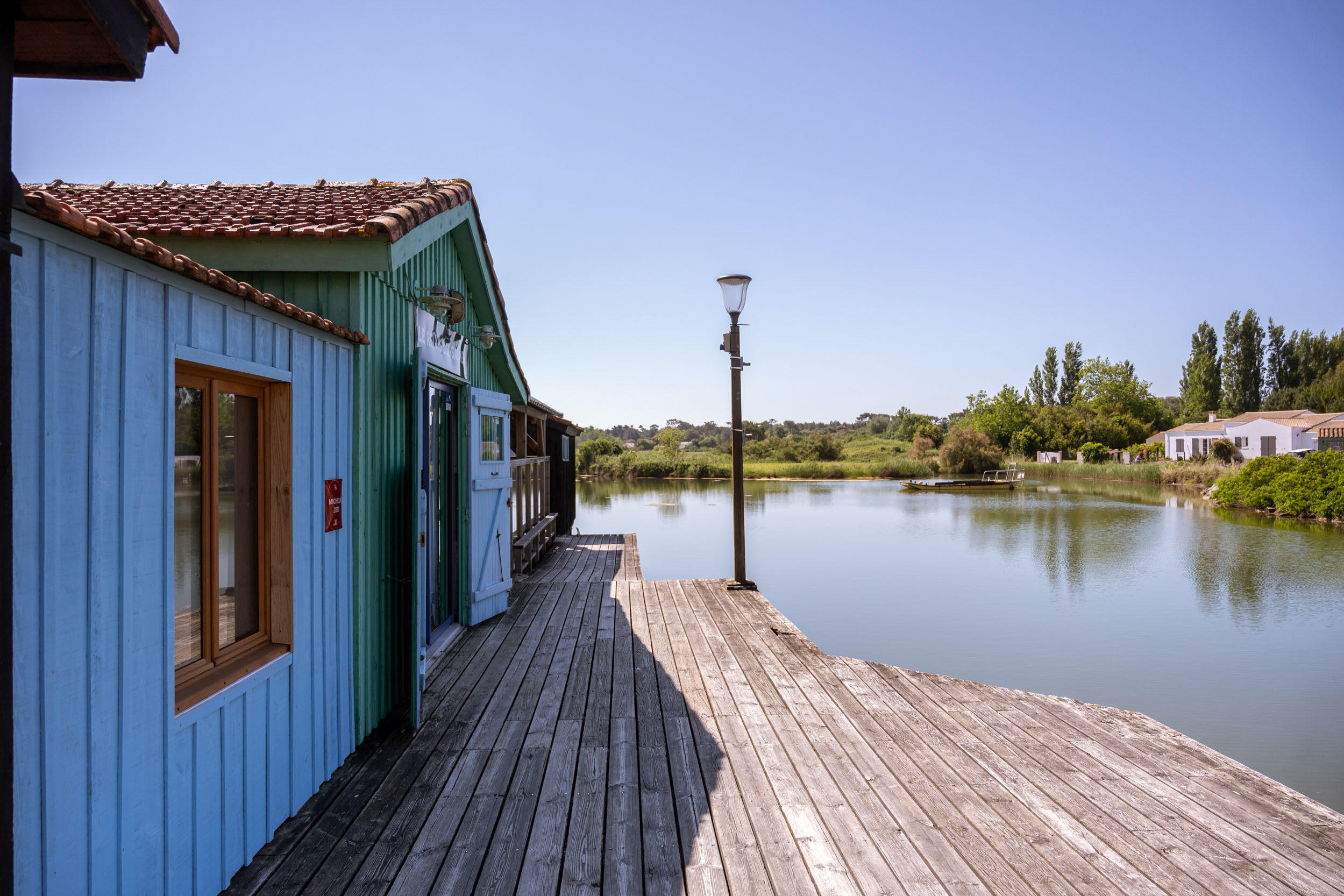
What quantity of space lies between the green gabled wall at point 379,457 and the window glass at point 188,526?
101 centimetres

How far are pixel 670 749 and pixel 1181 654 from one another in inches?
272

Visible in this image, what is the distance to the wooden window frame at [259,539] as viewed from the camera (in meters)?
2.25

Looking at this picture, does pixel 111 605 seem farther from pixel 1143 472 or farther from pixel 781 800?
pixel 1143 472

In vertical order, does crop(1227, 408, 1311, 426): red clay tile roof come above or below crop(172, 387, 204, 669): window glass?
above

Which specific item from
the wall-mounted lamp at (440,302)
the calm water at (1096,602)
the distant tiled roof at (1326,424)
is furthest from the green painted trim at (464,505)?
the distant tiled roof at (1326,424)

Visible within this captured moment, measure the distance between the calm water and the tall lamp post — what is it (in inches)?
49.7

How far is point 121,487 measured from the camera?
5.85 feet

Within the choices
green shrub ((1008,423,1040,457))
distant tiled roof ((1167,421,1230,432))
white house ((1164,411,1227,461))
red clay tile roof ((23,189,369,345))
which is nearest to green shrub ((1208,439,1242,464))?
white house ((1164,411,1227,461))

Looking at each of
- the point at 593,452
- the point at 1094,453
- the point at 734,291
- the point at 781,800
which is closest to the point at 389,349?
the point at 781,800

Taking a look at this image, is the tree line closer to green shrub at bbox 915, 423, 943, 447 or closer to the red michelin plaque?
green shrub at bbox 915, 423, 943, 447

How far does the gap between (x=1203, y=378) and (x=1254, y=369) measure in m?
3.45

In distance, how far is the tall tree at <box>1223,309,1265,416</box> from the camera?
4991cm

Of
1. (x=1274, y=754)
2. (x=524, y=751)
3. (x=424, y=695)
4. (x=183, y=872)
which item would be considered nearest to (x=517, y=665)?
(x=424, y=695)

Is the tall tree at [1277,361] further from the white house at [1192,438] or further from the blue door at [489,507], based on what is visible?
the blue door at [489,507]
